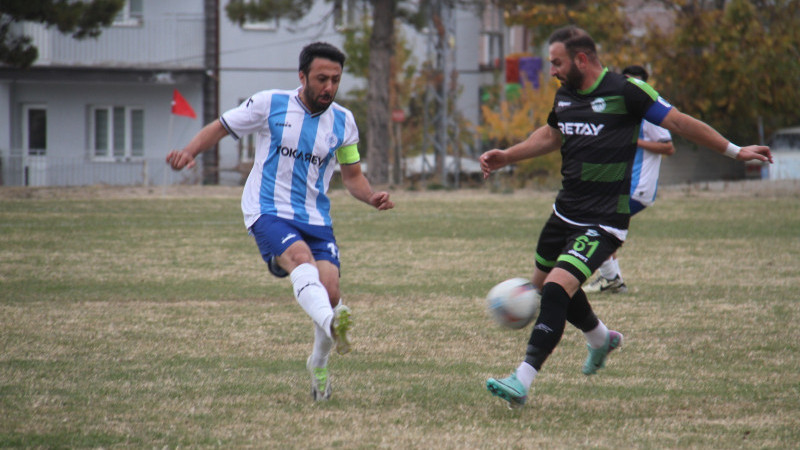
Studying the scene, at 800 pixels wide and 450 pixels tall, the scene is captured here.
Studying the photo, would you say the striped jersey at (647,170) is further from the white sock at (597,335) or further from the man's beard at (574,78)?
the man's beard at (574,78)

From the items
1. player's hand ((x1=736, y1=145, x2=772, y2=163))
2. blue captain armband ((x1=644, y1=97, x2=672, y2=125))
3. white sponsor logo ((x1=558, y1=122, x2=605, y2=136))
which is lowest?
player's hand ((x1=736, y1=145, x2=772, y2=163))

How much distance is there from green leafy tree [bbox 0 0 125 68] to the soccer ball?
21.1 meters

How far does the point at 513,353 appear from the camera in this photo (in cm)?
690

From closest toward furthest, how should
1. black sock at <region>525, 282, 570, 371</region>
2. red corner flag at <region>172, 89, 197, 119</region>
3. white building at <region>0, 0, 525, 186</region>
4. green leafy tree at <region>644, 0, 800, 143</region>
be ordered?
black sock at <region>525, 282, 570, 371</region> < red corner flag at <region>172, 89, 197, 119</region> < green leafy tree at <region>644, 0, 800, 143</region> < white building at <region>0, 0, 525, 186</region>

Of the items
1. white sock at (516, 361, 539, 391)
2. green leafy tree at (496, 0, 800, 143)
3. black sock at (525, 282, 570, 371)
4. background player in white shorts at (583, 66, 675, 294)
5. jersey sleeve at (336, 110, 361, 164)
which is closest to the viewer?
white sock at (516, 361, 539, 391)

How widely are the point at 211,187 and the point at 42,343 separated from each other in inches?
810

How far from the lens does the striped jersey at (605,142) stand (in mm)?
5570

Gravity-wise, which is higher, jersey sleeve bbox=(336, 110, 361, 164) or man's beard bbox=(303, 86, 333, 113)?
man's beard bbox=(303, 86, 333, 113)

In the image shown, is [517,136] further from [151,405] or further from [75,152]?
[151,405]

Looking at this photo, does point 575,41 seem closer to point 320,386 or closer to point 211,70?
point 320,386

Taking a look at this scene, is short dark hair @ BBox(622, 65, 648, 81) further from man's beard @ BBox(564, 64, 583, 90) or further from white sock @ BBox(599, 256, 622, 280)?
man's beard @ BBox(564, 64, 583, 90)

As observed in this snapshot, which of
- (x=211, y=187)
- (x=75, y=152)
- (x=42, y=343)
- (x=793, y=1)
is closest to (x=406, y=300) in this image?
(x=42, y=343)

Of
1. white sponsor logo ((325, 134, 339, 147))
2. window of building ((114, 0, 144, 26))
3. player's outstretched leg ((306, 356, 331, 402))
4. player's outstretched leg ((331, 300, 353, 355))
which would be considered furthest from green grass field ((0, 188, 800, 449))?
window of building ((114, 0, 144, 26))

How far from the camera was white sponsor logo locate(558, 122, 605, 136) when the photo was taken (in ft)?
18.4
